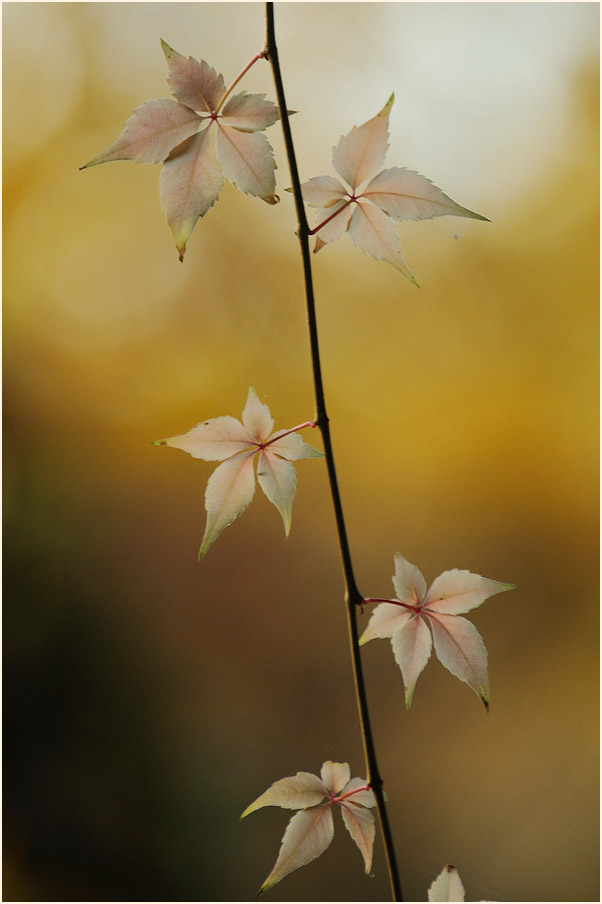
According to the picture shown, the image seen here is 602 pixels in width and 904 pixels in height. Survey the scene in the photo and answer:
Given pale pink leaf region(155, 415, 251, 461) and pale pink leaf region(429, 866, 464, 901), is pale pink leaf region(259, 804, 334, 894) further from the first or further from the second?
pale pink leaf region(155, 415, 251, 461)

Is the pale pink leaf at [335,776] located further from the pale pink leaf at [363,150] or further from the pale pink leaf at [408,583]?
the pale pink leaf at [363,150]

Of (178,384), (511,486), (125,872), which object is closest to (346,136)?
(178,384)

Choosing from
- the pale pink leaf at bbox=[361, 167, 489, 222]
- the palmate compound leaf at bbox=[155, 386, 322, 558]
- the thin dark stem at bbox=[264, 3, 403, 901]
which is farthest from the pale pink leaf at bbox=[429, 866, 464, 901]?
the pale pink leaf at bbox=[361, 167, 489, 222]

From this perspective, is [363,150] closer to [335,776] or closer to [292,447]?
[292,447]

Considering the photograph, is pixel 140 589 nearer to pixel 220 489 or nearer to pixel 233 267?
pixel 233 267

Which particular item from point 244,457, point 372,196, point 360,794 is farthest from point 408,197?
point 360,794
